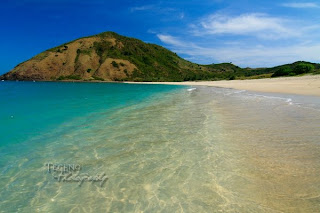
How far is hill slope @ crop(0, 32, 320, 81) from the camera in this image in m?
136

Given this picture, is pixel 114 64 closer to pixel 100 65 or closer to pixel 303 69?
pixel 100 65

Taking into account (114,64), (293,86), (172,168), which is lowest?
(172,168)

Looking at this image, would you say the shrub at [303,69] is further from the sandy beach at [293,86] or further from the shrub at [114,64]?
the shrub at [114,64]

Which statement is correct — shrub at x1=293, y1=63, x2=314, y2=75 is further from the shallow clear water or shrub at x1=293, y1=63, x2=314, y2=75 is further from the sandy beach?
the shallow clear water

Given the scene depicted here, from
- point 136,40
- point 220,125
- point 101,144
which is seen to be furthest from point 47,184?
point 136,40

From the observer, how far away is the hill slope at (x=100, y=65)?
136 m

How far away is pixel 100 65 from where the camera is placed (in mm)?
138625

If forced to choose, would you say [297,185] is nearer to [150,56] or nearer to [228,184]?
[228,184]

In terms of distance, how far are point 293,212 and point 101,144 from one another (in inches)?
274

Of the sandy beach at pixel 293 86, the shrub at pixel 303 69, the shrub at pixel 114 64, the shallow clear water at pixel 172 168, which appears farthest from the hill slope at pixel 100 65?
the shallow clear water at pixel 172 168

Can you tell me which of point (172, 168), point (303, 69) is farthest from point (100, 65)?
point (172, 168)

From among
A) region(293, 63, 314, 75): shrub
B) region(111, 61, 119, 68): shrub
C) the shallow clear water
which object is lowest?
the shallow clear water

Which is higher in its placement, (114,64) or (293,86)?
(114,64)

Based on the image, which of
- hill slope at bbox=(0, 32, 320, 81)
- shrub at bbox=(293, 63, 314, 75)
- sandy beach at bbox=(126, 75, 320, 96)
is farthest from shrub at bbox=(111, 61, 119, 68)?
sandy beach at bbox=(126, 75, 320, 96)
